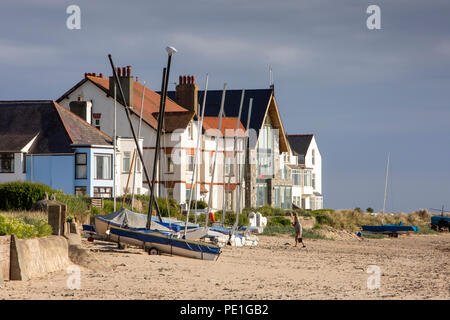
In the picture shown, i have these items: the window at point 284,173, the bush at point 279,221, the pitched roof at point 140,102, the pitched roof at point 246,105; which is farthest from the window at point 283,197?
the bush at point 279,221

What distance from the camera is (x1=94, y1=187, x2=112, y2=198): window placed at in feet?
164

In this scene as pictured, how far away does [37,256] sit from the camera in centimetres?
1906

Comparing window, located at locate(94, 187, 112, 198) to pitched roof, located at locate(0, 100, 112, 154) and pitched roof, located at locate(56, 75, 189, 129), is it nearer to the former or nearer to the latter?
pitched roof, located at locate(0, 100, 112, 154)

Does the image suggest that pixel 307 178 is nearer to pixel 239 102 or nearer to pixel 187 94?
pixel 239 102

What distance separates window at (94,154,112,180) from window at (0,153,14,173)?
516 centimetres

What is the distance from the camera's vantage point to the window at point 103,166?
49.9m

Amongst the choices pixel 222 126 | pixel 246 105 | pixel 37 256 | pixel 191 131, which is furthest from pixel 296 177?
pixel 37 256

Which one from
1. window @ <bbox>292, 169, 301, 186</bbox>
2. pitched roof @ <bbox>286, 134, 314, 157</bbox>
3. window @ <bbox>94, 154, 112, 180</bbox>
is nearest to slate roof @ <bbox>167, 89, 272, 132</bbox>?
window @ <bbox>292, 169, 301, 186</bbox>

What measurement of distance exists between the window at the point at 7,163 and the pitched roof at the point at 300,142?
4636cm

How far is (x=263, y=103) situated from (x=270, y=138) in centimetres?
327

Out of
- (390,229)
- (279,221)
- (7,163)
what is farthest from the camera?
(390,229)

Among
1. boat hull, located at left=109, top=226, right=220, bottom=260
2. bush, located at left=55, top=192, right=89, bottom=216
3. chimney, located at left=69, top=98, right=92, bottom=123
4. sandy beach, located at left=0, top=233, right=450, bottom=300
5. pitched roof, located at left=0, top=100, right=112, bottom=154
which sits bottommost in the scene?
sandy beach, located at left=0, top=233, right=450, bottom=300

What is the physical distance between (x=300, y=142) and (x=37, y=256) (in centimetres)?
7448
